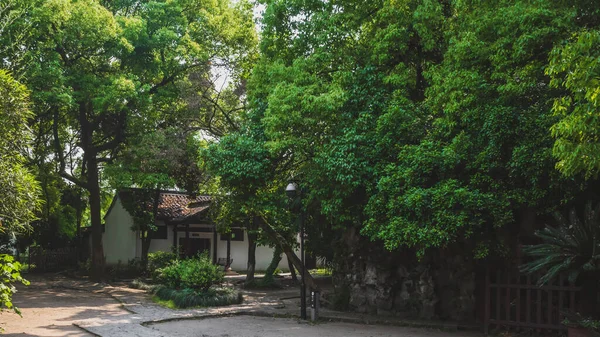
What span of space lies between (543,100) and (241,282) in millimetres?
17152

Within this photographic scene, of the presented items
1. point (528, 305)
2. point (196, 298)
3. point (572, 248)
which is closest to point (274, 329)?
point (196, 298)

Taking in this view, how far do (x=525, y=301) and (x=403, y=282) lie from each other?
3262 millimetres

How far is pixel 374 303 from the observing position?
591 inches

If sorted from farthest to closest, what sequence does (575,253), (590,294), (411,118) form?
(411,118) < (590,294) < (575,253)

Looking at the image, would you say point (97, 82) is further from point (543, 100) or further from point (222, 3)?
point (543, 100)

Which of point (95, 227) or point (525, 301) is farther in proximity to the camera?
point (95, 227)

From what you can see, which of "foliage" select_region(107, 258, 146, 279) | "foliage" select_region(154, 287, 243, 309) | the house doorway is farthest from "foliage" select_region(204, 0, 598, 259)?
the house doorway

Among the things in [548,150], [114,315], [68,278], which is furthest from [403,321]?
[68,278]

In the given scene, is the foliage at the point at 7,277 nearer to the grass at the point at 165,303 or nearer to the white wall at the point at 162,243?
the grass at the point at 165,303

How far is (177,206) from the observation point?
3086 cm

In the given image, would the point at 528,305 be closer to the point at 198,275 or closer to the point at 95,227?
the point at 198,275

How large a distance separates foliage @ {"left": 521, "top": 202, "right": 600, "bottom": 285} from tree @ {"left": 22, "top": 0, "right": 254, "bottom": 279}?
48.5 ft

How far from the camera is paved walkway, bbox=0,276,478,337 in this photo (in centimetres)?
1227

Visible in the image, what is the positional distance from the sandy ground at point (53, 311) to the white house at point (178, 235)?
28.4 feet
